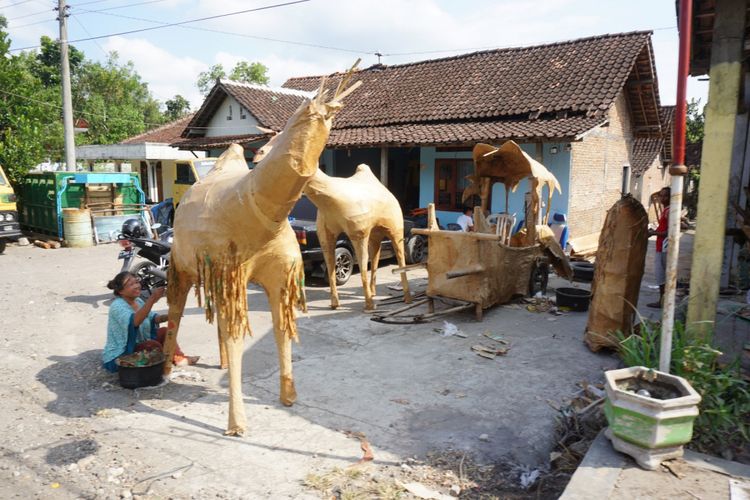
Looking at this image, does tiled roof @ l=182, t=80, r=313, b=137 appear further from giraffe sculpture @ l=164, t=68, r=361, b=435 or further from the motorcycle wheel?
giraffe sculpture @ l=164, t=68, r=361, b=435

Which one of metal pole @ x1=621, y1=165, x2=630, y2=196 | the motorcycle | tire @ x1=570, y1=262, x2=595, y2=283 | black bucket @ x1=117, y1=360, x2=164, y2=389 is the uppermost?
metal pole @ x1=621, y1=165, x2=630, y2=196

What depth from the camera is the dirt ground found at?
330 cm

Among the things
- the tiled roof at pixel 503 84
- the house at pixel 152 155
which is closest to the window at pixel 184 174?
the house at pixel 152 155

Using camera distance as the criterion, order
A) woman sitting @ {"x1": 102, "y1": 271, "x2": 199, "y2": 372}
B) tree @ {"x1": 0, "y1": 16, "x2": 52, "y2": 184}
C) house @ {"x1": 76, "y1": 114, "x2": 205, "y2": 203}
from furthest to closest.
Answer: house @ {"x1": 76, "y1": 114, "x2": 205, "y2": 203} < tree @ {"x1": 0, "y1": 16, "x2": 52, "y2": 184} < woman sitting @ {"x1": 102, "y1": 271, "x2": 199, "y2": 372}

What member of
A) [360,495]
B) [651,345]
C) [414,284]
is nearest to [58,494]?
[360,495]

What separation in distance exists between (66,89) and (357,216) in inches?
534

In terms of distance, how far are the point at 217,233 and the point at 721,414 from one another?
146 inches

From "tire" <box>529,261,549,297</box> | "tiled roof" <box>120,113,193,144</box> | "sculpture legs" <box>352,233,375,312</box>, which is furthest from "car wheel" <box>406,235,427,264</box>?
"tiled roof" <box>120,113,193,144</box>

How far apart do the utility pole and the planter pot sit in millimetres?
17259

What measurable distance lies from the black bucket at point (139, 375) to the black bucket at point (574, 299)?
552cm

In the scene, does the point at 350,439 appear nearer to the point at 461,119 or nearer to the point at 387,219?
the point at 387,219

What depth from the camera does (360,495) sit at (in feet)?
10.2

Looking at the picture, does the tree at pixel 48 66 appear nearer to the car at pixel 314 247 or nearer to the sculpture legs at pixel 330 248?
the car at pixel 314 247

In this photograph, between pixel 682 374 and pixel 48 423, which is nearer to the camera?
pixel 682 374
